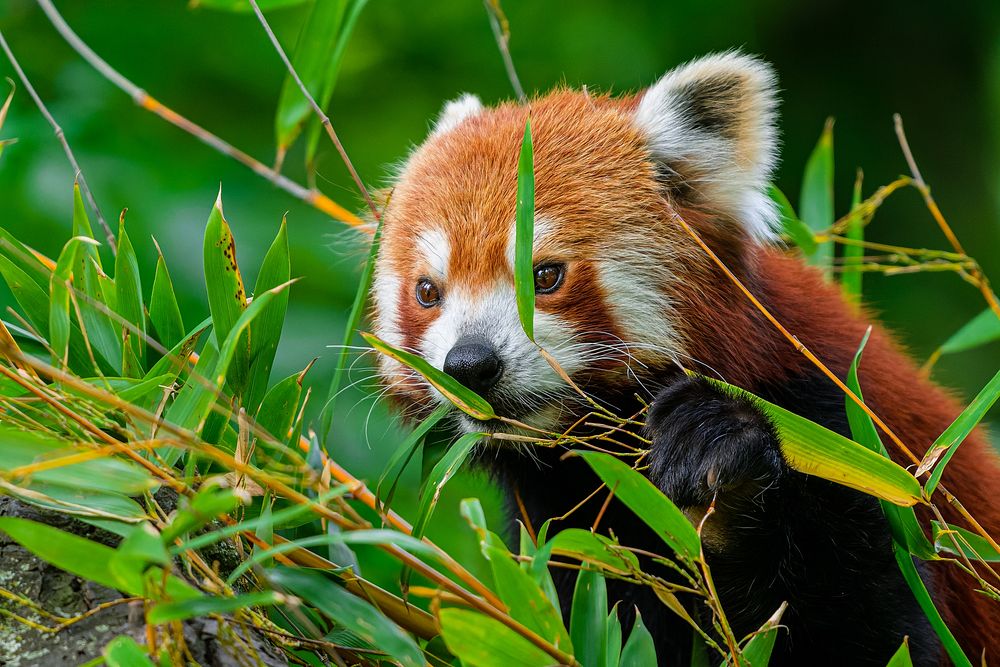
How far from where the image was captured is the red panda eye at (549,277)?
1.95m

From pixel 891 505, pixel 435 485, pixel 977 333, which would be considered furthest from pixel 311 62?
pixel 977 333

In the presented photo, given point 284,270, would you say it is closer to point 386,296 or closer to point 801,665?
point 386,296

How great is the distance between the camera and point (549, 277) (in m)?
1.95

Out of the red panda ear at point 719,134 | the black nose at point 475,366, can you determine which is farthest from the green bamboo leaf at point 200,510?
the red panda ear at point 719,134

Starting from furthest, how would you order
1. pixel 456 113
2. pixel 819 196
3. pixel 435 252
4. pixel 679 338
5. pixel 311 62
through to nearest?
1. pixel 819 196
2. pixel 456 113
3. pixel 311 62
4. pixel 435 252
5. pixel 679 338

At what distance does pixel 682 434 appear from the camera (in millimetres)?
1624

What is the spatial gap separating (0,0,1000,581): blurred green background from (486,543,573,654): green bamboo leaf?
106 inches

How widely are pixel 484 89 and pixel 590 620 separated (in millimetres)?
3631

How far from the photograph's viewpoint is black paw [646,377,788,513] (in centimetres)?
160

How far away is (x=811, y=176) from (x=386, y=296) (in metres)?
1.44

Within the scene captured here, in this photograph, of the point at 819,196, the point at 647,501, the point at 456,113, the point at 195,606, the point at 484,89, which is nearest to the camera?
the point at 195,606

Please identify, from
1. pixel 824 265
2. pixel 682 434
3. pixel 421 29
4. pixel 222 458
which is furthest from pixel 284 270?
pixel 421 29

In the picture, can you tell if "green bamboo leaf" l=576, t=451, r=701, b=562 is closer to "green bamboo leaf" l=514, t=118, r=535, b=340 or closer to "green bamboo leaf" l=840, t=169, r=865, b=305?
"green bamboo leaf" l=514, t=118, r=535, b=340

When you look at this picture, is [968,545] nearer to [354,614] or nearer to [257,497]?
[354,614]
